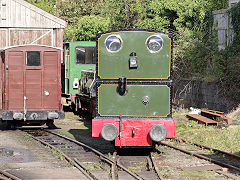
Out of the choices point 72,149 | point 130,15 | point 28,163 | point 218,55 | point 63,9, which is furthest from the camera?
point 63,9

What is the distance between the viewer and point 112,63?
425 inches

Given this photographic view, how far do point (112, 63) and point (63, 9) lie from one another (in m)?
32.3

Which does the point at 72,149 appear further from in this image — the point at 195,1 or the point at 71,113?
the point at 195,1

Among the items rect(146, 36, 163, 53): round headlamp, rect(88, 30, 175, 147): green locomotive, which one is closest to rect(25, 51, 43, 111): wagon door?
rect(88, 30, 175, 147): green locomotive

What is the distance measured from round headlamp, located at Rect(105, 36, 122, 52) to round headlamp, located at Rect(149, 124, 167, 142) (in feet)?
6.82

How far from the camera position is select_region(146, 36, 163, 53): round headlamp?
10820 mm

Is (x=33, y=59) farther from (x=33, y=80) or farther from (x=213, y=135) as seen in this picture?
(x=213, y=135)

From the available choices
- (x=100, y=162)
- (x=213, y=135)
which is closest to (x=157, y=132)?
(x=100, y=162)

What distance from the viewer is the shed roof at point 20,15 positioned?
2384 centimetres

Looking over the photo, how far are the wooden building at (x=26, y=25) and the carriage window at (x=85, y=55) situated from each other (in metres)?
4.18

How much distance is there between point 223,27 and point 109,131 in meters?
12.8

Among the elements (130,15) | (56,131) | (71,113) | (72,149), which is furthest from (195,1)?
(72,149)

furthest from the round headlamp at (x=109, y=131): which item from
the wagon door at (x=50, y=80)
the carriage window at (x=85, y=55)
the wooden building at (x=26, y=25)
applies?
the wooden building at (x=26, y=25)

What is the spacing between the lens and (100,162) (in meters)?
10.4
